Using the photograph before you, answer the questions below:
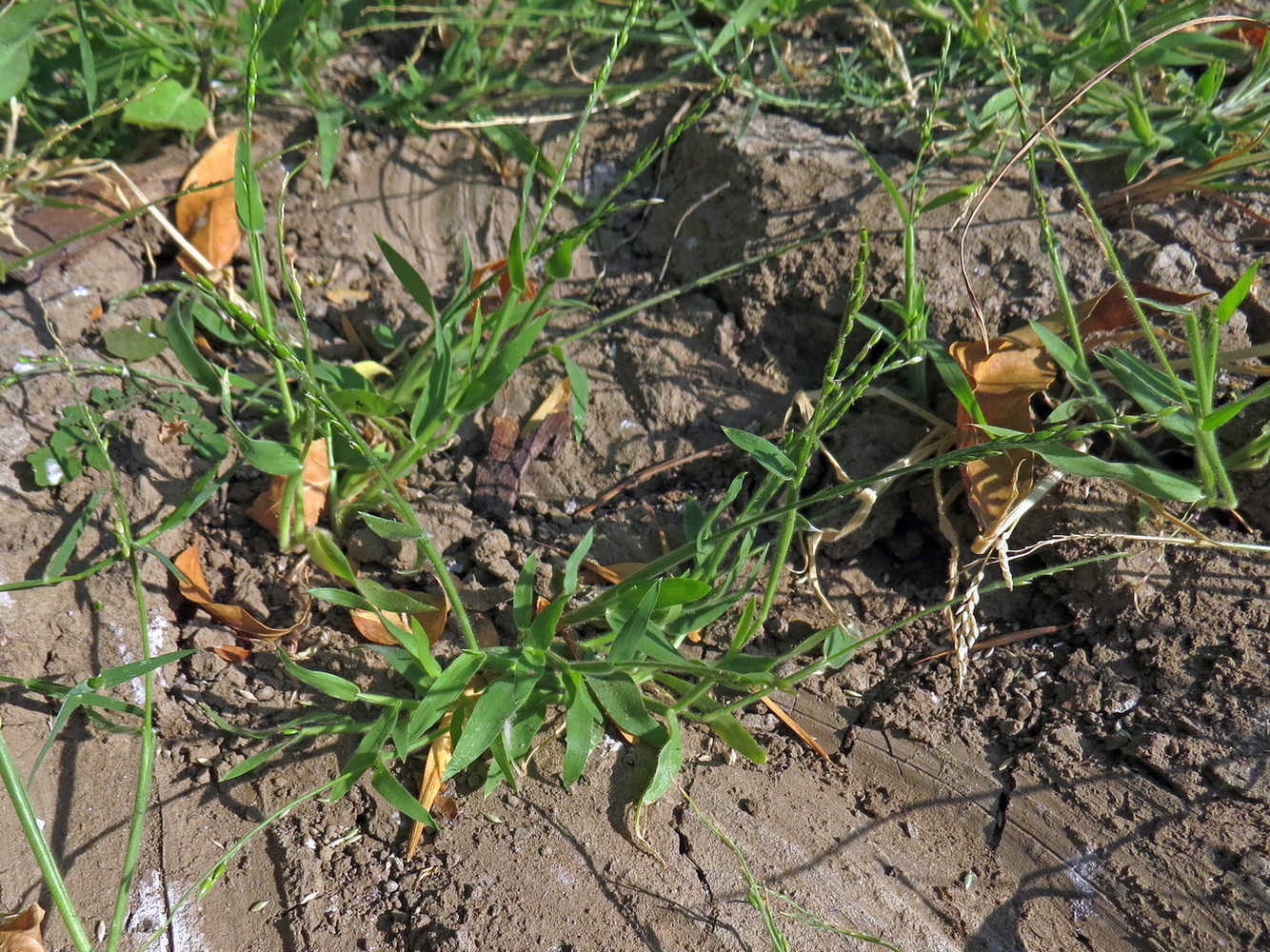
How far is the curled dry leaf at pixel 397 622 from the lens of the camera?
1801 millimetres

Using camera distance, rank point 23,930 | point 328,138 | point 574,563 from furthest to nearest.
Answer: point 328,138 → point 574,563 → point 23,930

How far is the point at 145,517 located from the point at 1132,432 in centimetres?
207

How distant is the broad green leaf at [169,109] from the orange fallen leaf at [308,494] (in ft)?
3.36

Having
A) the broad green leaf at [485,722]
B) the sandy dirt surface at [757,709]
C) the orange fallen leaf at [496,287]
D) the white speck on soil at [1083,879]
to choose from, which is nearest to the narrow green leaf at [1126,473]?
the sandy dirt surface at [757,709]

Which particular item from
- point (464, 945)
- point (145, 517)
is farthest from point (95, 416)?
point (464, 945)

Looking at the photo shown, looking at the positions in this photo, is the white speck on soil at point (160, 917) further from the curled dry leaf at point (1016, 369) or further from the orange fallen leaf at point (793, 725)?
the curled dry leaf at point (1016, 369)

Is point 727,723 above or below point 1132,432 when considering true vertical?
below

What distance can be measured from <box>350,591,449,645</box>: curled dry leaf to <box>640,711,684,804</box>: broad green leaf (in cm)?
51

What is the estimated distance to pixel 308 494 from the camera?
6.44 ft

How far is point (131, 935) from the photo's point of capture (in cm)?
145

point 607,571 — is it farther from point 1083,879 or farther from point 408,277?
point 1083,879

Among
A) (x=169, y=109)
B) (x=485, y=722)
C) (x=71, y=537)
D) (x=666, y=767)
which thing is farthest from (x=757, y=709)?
(x=169, y=109)

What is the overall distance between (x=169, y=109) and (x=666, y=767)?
208 cm

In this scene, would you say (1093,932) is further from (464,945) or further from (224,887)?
(224,887)
